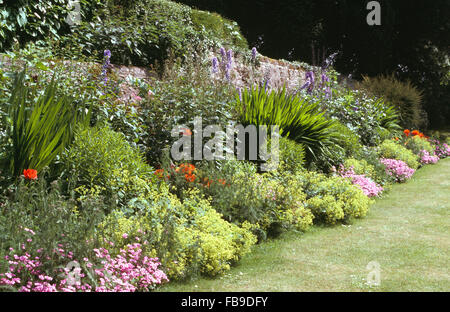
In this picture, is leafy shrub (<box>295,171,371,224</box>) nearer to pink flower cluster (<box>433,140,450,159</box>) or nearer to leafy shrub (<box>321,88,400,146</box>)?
leafy shrub (<box>321,88,400,146</box>)

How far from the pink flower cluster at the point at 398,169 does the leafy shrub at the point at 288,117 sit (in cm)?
162

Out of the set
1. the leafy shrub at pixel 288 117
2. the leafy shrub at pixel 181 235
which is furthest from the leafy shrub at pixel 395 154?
the leafy shrub at pixel 181 235

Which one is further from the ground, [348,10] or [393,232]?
[348,10]

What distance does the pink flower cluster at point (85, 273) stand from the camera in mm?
2785

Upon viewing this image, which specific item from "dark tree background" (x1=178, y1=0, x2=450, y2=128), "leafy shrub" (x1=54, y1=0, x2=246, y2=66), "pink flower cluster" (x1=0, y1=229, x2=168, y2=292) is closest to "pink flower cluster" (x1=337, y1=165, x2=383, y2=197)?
"leafy shrub" (x1=54, y1=0, x2=246, y2=66)

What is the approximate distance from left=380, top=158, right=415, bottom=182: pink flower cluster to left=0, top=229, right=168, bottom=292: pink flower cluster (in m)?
6.19

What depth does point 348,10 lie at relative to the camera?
17516mm

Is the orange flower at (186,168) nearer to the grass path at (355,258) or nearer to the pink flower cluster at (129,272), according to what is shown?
the grass path at (355,258)

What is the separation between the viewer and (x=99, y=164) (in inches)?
169

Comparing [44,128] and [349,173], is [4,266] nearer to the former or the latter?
[44,128]

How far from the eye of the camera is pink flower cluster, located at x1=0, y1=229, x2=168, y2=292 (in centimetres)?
279
